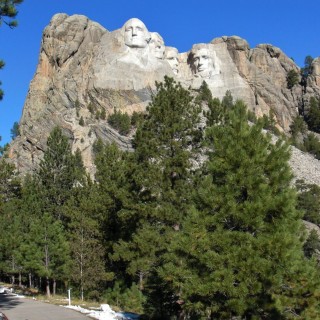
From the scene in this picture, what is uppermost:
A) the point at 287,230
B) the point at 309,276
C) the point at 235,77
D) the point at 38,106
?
the point at 235,77

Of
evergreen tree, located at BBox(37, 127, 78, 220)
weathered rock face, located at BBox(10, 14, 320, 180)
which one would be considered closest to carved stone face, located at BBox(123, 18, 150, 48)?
weathered rock face, located at BBox(10, 14, 320, 180)

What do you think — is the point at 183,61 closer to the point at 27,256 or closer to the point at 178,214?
the point at 27,256

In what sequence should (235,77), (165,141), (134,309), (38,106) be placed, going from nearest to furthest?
(165,141) → (134,309) → (38,106) → (235,77)

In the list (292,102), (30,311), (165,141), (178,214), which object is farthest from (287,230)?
(292,102)

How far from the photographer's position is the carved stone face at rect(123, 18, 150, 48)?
90.8 m

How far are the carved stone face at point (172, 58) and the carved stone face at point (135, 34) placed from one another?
8514 millimetres

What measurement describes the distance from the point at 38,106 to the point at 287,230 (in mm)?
85280

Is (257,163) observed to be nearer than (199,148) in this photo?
Yes

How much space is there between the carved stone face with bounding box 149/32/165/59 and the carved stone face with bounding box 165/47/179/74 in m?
3.15

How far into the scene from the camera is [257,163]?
33.9 feet

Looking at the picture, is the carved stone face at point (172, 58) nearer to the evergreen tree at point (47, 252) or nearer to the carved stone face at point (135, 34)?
the carved stone face at point (135, 34)

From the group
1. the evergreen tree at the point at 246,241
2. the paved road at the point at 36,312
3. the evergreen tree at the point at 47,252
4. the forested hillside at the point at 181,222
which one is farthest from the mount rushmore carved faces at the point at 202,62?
the evergreen tree at the point at 246,241

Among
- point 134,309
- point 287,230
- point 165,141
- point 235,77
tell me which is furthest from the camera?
point 235,77

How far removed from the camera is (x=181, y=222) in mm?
18031
